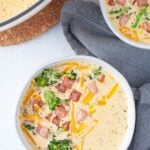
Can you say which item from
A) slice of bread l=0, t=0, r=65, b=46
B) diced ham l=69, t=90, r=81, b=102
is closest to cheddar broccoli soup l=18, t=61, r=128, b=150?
diced ham l=69, t=90, r=81, b=102

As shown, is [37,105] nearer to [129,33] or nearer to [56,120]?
[56,120]

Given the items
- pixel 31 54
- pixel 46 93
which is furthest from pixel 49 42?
pixel 46 93

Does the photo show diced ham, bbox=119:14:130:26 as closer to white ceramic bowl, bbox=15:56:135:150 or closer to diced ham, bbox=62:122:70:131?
white ceramic bowl, bbox=15:56:135:150

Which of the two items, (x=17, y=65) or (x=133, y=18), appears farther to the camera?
(x=17, y=65)

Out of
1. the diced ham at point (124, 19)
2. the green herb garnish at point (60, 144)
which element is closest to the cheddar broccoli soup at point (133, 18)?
the diced ham at point (124, 19)

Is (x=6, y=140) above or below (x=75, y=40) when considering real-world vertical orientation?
below

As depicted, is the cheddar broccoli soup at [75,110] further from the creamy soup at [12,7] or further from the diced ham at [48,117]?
the creamy soup at [12,7]

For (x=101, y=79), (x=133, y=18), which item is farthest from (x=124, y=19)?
(x=101, y=79)

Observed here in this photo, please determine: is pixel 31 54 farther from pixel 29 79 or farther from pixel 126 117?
pixel 126 117
